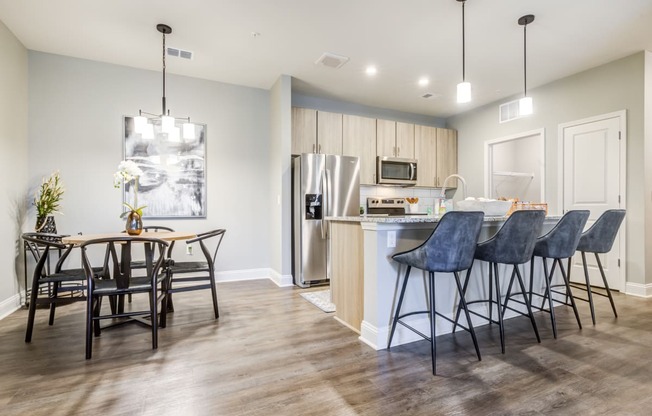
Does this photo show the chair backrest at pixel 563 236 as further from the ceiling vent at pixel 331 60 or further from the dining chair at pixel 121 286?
the dining chair at pixel 121 286

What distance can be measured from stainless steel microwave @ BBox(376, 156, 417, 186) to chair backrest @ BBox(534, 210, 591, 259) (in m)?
2.86

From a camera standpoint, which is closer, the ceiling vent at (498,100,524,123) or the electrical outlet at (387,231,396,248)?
the electrical outlet at (387,231,396,248)

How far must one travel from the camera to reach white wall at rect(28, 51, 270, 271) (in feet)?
11.9

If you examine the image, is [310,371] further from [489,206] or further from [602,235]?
[602,235]

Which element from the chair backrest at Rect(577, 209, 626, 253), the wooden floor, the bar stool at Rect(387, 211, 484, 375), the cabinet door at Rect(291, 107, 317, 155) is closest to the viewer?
the wooden floor

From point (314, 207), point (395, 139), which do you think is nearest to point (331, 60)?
point (314, 207)

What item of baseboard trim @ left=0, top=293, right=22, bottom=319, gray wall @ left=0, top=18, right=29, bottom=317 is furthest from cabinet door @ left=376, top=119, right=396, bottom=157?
baseboard trim @ left=0, top=293, right=22, bottom=319

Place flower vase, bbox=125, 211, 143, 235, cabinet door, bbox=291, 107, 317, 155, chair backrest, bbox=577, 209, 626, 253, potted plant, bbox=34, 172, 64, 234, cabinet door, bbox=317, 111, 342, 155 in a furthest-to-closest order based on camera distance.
→ cabinet door, bbox=317, 111, 342, 155
cabinet door, bbox=291, 107, 317, 155
potted plant, bbox=34, 172, 64, 234
chair backrest, bbox=577, 209, 626, 253
flower vase, bbox=125, 211, 143, 235

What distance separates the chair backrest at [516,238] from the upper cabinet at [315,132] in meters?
2.95

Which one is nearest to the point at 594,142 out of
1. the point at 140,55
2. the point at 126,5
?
the point at 126,5

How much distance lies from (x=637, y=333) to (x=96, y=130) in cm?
569

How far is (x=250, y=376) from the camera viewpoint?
1.92m

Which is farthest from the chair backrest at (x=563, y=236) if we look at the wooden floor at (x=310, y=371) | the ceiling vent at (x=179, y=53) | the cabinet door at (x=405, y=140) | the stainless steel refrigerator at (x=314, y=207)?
the ceiling vent at (x=179, y=53)

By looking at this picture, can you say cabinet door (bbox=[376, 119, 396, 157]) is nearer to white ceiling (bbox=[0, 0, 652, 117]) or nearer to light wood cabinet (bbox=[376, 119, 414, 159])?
light wood cabinet (bbox=[376, 119, 414, 159])
